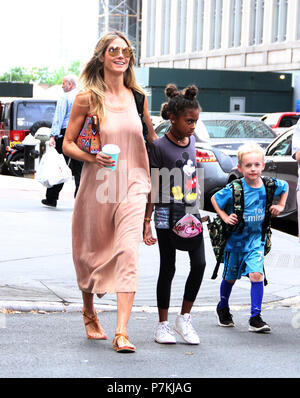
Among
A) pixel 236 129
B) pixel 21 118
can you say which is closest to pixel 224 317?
pixel 236 129

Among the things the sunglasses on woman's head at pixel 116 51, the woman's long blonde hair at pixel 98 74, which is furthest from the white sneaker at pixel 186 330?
the sunglasses on woman's head at pixel 116 51

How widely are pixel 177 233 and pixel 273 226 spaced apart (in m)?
7.37

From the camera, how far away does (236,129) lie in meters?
15.0

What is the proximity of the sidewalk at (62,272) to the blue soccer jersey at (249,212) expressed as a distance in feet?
3.30

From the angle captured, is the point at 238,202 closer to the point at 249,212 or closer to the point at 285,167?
the point at 249,212

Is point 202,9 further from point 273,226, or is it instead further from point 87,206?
point 87,206

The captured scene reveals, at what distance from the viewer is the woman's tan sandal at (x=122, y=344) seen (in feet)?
17.4

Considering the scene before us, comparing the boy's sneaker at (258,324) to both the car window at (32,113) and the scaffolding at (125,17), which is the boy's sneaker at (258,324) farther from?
the scaffolding at (125,17)

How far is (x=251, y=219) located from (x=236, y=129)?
9.02m

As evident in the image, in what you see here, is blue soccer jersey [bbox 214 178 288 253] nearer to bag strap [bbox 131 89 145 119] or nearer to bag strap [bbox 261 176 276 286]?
bag strap [bbox 261 176 276 286]

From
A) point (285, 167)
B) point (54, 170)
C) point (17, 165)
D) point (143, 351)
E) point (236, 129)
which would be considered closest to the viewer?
point (143, 351)

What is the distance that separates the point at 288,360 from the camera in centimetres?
529

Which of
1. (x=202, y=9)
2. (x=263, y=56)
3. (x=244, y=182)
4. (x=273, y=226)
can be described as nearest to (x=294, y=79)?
(x=263, y=56)
